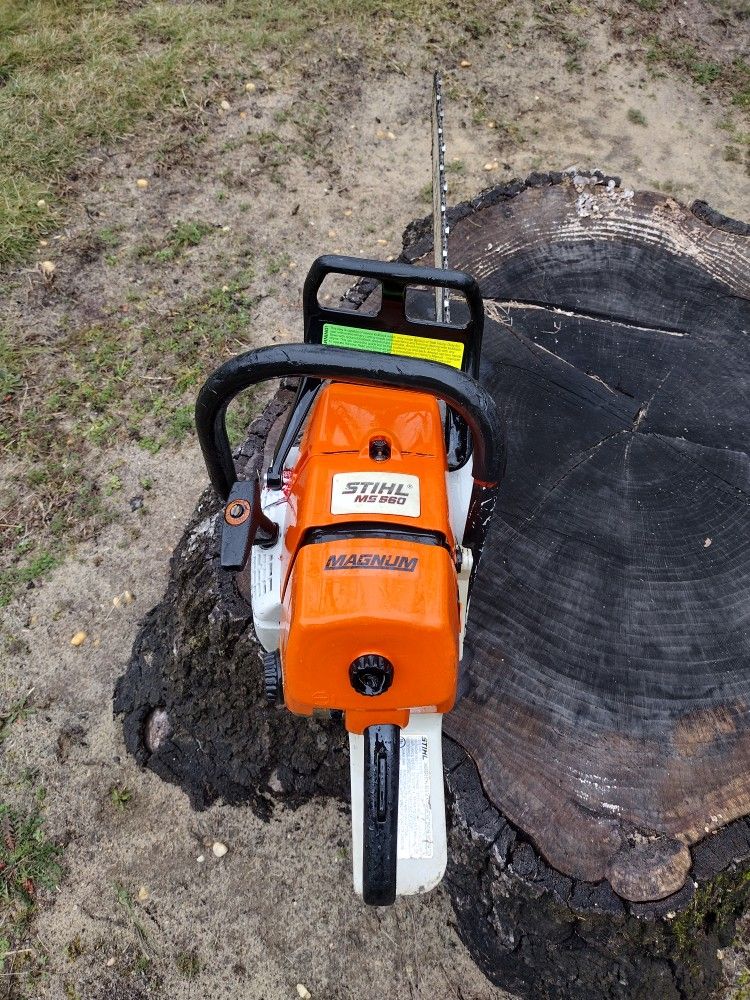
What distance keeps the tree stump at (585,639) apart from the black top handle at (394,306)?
0.42 meters

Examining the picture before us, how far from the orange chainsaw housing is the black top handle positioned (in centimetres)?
39

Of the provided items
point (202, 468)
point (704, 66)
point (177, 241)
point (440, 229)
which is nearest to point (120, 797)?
point (202, 468)

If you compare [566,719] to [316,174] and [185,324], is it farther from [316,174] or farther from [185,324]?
[316,174]

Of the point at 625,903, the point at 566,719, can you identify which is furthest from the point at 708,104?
the point at 625,903

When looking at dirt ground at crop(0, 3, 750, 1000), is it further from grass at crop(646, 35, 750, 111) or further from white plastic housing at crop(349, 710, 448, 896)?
white plastic housing at crop(349, 710, 448, 896)

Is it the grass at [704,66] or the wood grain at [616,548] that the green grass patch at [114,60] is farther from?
the wood grain at [616,548]

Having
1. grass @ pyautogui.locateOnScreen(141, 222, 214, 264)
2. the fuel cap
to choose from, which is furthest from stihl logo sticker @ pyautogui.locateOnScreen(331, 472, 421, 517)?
grass @ pyautogui.locateOnScreen(141, 222, 214, 264)

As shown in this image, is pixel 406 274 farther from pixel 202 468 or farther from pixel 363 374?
pixel 202 468

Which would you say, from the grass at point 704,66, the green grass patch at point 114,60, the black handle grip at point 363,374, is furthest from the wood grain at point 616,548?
the grass at point 704,66

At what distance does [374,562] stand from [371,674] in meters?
0.20

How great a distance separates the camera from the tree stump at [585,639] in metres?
1.70

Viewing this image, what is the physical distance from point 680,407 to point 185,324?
8.21 feet

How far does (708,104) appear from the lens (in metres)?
4.64

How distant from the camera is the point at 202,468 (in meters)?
3.23
